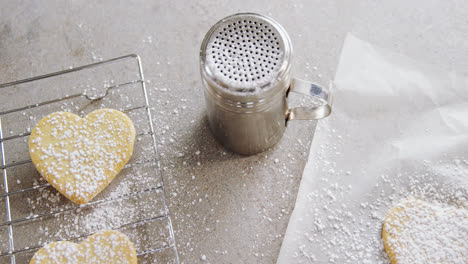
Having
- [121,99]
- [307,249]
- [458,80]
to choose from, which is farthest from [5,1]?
[458,80]

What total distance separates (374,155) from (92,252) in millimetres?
631

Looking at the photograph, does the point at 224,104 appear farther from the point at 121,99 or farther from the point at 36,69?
the point at 36,69

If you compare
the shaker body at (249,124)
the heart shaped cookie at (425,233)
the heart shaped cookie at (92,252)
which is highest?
the shaker body at (249,124)

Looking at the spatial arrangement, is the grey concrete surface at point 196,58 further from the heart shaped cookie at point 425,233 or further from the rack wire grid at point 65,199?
the heart shaped cookie at point 425,233

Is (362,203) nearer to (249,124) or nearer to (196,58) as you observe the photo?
(249,124)

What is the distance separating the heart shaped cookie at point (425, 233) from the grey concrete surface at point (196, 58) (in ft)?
0.71

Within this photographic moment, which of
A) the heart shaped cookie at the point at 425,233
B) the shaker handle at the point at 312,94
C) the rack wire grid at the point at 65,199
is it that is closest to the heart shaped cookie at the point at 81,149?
the rack wire grid at the point at 65,199

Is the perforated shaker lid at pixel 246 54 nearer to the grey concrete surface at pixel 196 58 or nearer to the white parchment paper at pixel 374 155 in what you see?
the grey concrete surface at pixel 196 58

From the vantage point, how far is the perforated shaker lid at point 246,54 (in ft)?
2.72

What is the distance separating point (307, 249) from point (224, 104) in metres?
0.35

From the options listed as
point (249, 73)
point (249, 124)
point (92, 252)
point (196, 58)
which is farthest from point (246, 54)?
point (92, 252)

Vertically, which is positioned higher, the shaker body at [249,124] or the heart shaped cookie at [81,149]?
the shaker body at [249,124]

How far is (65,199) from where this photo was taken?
101 cm

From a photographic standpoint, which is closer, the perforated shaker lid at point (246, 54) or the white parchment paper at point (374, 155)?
the perforated shaker lid at point (246, 54)
